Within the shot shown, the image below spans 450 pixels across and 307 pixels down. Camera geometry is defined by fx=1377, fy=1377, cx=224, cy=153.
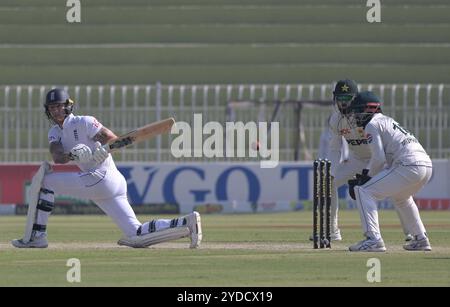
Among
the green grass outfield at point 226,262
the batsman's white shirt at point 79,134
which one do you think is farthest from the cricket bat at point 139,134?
the green grass outfield at point 226,262

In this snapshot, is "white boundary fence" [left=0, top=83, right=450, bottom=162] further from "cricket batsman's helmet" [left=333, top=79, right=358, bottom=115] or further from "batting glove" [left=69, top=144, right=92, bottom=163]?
"batting glove" [left=69, top=144, right=92, bottom=163]

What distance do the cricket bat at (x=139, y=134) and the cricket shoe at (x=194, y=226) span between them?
90 centimetres

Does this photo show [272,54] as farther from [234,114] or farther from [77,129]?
[77,129]

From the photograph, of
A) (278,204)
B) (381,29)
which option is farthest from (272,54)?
(278,204)

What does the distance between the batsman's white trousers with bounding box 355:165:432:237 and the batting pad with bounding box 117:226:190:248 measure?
176cm

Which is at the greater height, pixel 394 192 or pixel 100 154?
pixel 100 154

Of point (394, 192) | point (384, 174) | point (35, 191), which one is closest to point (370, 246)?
point (394, 192)

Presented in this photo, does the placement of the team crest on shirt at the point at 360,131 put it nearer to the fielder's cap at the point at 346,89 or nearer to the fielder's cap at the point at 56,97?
the fielder's cap at the point at 346,89

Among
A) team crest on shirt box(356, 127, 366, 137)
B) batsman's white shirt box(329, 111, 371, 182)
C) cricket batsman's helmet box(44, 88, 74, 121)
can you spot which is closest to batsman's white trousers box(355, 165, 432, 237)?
team crest on shirt box(356, 127, 366, 137)

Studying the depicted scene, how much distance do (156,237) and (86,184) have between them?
872mm

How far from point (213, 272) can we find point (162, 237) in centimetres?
225

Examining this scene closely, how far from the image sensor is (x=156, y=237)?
13.7 metres

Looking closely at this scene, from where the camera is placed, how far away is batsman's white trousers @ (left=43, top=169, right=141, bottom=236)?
44.9 ft

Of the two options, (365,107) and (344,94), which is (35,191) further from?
(344,94)
